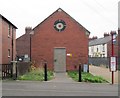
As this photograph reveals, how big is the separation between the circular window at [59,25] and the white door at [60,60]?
2.29m

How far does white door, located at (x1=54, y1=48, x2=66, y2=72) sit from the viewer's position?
34719 mm

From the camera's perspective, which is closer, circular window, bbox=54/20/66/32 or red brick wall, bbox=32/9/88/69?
red brick wall, bbox=32/9/88/69

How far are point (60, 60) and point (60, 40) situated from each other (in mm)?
2171

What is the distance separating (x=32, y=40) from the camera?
35188 mm

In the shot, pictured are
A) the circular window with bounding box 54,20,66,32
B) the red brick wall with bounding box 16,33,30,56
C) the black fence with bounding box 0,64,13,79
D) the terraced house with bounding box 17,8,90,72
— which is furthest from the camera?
the red brick wall with bounding box 16,33,30,56

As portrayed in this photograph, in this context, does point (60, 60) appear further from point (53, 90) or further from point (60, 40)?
point (53, 90)

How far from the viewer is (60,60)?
1372 inches

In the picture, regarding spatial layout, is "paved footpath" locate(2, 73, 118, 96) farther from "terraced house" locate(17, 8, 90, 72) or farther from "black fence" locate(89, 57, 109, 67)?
"black fence" locate(89, 57, 109, 67)

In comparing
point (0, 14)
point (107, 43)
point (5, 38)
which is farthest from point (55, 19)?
point (107, 43)

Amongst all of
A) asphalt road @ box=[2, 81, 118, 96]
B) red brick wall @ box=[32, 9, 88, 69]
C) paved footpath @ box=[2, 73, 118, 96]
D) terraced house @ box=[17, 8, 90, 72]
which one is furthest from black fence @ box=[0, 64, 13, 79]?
red brick wall @ box=[32, 9, 88, 69]

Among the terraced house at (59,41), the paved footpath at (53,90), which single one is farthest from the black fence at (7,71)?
the terraced house at (59,41)

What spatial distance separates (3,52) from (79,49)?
860 cm

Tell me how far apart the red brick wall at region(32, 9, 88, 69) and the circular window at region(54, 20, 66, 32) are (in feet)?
1.02

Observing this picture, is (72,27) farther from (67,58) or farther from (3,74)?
(3,74)
